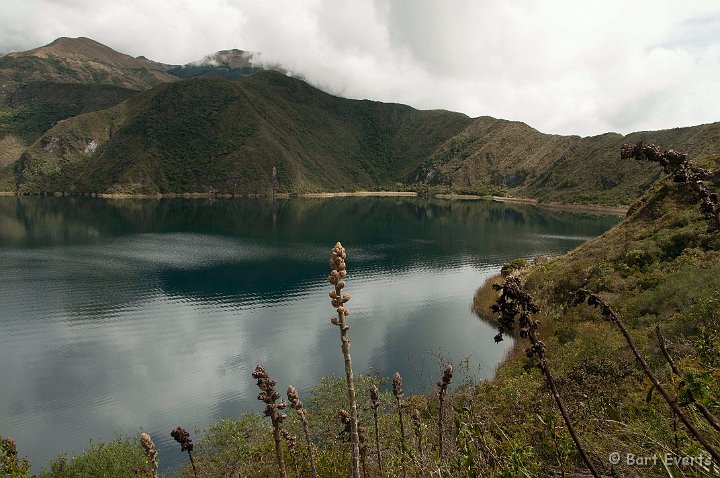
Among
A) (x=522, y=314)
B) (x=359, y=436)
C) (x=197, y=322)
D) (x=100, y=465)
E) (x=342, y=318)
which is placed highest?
(x=522, y=314)

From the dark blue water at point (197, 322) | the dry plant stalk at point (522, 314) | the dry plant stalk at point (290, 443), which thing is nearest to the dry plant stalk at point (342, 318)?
the dry plant stalk at point (522, 314)

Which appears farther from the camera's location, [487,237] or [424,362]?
[487,237]

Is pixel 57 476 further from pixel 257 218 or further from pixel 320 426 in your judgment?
pixel 257 218

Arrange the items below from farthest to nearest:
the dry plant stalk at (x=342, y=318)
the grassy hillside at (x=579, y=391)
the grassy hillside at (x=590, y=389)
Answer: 1. the grassy hillside at (x=579, y=391)
2. the grassy hillside at (x=590, y=389)
3. the dry plant stalk at (x=342, y=318)

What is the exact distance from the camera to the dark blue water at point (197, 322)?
35781mm

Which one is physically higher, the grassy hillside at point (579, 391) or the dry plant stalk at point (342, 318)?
the dry plant stalk at point (342, 318)

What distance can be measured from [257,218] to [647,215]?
142 m

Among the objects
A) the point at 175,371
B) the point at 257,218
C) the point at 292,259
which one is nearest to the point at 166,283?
the point at 292,259

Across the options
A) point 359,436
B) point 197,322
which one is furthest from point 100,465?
point 197,322

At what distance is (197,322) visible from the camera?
183ft

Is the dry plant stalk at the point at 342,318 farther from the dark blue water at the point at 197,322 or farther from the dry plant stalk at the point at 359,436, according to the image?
the dark blue water at the point at 197,322

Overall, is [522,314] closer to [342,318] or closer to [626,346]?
[342,318]

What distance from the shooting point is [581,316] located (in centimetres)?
3803

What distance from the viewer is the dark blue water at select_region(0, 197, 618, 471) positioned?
1409 inches
